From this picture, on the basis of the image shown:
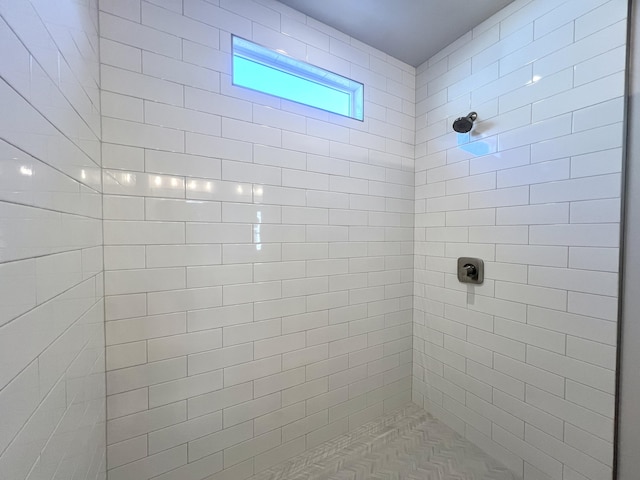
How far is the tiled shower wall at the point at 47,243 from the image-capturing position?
0.44m

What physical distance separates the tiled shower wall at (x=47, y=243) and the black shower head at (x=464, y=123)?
73.7 inches

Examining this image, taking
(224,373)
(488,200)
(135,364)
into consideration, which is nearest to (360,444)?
(224,373)

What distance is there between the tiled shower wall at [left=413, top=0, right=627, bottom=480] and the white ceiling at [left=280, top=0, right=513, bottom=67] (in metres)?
0.11

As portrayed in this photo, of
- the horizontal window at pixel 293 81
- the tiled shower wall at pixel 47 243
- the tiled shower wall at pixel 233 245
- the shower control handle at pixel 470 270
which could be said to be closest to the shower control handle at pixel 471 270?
the shower control handle at pixel 470 270

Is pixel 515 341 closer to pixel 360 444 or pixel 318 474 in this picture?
pixel 360 444

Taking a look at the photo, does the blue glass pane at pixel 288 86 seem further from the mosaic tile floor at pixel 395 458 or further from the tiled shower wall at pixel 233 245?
the mosaic tile floor at pixel 395 458

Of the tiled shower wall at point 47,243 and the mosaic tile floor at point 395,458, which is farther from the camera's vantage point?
the mosaic tile floor at point 395,458

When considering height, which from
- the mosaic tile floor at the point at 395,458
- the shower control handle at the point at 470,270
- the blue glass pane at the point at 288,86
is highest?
the blue glass pane at the point at 288,86

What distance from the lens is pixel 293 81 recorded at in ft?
5.31

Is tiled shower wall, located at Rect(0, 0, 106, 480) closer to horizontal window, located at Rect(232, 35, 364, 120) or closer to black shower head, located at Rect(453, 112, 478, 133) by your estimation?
horizontal window, located at Rect(232, 35, 364, 120)

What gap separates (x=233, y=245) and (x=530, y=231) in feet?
5.41

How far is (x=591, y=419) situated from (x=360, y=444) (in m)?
1.24

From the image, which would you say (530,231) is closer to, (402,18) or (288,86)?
(402,18)

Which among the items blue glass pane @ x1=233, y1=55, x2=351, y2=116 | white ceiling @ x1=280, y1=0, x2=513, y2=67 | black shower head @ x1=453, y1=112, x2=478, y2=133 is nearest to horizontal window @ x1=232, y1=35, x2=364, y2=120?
blue glass pane @ x1=233, y1=55, x2=351, y2=116
